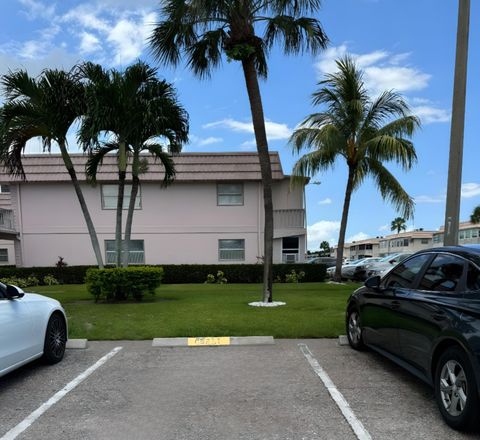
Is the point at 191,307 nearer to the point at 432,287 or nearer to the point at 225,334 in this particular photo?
the point at 225,334

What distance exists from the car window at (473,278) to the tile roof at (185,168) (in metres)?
18.8

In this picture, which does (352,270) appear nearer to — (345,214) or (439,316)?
(345,214)

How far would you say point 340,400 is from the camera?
188 inches

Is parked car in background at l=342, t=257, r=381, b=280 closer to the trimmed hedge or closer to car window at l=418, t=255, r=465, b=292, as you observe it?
the trimmed hedge

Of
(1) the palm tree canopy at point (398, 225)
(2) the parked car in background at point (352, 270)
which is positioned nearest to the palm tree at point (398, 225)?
(1) the palm tree canopy at point (398, 225)

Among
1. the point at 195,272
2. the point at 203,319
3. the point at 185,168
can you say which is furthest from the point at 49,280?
the point at 203,319

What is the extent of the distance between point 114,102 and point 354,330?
8673 mm

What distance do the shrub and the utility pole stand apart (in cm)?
782

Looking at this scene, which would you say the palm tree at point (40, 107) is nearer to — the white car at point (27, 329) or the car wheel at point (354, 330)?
the white car at point (27, 329)

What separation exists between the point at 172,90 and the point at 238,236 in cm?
1170

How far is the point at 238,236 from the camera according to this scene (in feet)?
77.6

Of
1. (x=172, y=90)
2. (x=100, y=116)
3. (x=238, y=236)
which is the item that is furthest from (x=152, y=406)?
(x=238, y=236)

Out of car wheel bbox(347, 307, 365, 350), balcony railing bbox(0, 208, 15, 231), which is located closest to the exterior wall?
balcony railing bbox(0, 208, 15, 231)

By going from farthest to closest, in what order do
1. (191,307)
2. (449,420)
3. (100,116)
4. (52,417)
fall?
(100,116), (191,307), (52,417), (449,420)
